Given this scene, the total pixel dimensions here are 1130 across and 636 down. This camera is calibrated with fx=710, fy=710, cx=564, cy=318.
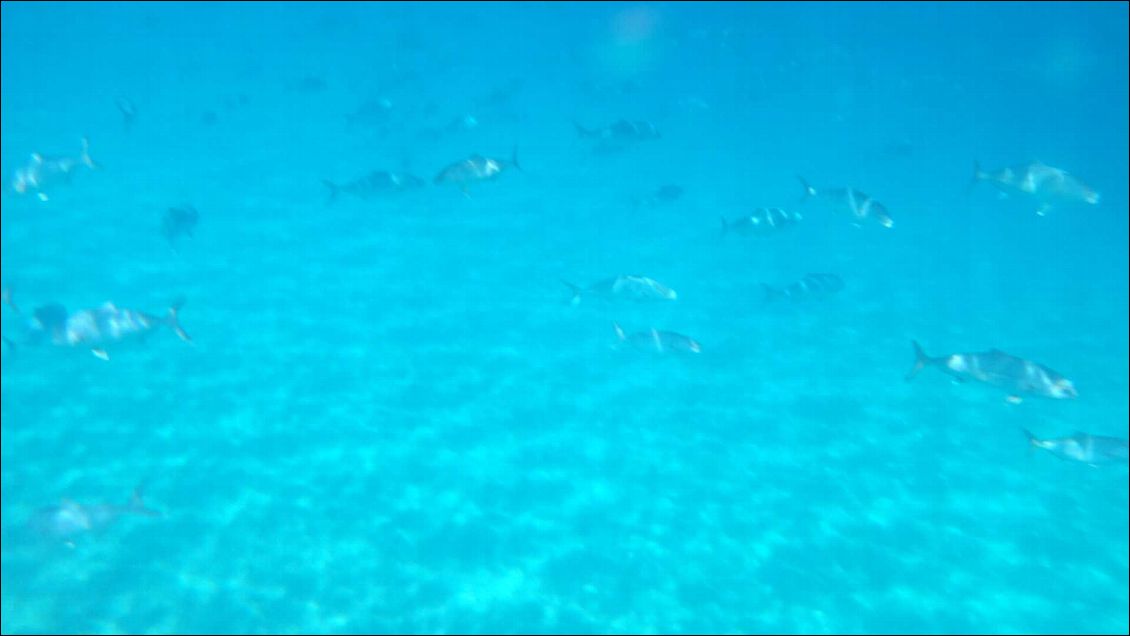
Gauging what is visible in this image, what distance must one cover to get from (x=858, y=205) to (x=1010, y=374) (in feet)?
14.9

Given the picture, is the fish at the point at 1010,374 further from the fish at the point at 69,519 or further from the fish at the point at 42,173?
the fish at the point at 42,173

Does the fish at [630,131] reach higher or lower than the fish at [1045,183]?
higher

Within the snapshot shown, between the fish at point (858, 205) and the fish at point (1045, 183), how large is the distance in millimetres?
1811

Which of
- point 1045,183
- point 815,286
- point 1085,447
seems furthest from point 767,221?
A: point 1085,447

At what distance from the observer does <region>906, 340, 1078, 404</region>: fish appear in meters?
9.04

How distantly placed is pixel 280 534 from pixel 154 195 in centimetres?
1994

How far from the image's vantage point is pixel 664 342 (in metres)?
11.8

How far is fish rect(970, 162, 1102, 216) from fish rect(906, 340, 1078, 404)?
4.11 metres

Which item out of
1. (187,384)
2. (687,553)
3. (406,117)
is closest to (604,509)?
(687,553)

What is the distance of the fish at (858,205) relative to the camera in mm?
12438

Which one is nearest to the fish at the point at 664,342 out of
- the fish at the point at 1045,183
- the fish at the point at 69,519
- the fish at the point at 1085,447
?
the fish at the point at 1085,447

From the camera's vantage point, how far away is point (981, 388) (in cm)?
1648

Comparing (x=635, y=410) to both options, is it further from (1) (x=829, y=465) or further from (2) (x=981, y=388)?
(2) (x=981, y=388)

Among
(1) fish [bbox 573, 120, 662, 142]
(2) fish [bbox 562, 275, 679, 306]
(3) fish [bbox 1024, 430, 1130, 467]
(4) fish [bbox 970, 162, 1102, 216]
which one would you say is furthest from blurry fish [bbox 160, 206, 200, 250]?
(4) fish [bbox 970, 162, 1102, 216]
